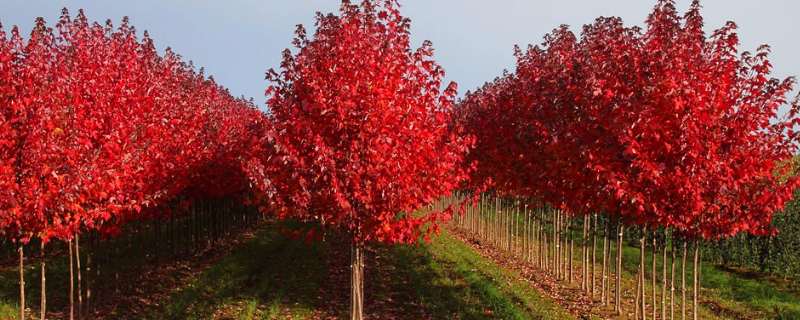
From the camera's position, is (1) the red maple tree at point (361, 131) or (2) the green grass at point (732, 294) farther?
(2) the green grass at point (732, 294)

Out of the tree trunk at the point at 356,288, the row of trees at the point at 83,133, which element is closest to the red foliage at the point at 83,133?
the row of trees at the point at 83,133

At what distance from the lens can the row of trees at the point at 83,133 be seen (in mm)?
9242

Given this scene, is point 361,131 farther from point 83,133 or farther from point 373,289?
point 373,289

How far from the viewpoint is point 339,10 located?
376 inches

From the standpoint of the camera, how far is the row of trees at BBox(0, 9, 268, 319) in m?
9.24

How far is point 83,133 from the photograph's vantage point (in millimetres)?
10484

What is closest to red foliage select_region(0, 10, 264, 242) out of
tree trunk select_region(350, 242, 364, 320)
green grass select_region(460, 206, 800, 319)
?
tree trunk select_region(350, 242, 364, 320)

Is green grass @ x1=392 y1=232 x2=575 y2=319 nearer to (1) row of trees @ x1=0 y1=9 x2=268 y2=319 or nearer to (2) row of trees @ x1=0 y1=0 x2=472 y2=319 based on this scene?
(2) row of trees @ x1=0 y1=0 x2=472 y2=319

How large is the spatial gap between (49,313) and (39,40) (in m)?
7.07

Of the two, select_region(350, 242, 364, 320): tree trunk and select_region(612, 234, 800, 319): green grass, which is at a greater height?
select_region(350, 242, 364, 320): tree trunk

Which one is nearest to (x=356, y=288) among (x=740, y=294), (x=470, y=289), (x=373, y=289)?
(x=470, y=289)

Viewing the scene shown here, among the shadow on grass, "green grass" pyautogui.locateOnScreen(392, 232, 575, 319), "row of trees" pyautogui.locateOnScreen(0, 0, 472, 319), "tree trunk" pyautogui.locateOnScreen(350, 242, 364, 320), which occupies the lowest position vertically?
the shadow on grass

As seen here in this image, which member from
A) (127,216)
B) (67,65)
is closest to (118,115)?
(67,65)

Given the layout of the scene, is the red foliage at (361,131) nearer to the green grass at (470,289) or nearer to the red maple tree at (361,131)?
the red maple tree at (361,131)
